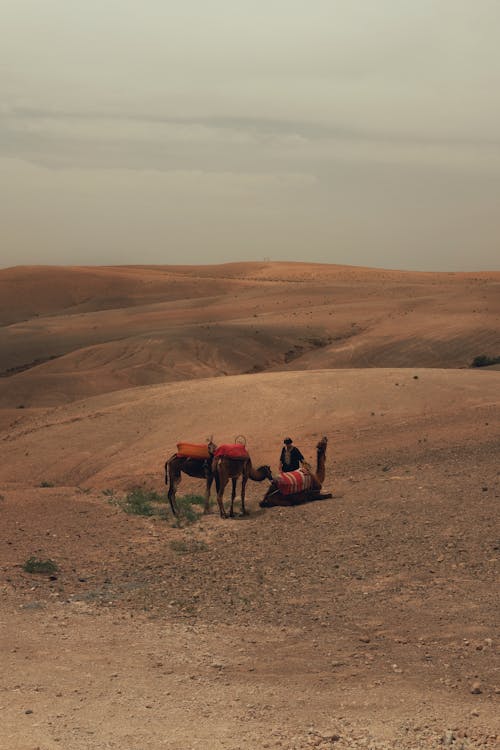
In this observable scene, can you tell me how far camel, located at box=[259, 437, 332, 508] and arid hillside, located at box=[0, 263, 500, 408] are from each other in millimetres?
20253

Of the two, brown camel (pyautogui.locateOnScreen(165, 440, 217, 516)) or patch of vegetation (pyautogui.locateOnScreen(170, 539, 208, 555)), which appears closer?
patch of vegetation (pyautogui.locateOnScreen(170, 539, 208, 555))

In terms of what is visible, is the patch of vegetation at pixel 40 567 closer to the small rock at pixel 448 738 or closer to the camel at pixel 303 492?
the camel at pixel 303 492

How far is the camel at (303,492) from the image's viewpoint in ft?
51.3

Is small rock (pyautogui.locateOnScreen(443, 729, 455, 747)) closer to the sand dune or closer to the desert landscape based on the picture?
the desert landscape

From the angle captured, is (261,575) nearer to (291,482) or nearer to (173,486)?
(291,482)

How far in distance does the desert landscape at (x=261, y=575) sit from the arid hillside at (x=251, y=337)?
9.23m

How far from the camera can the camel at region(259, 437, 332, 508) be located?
15.6 metres

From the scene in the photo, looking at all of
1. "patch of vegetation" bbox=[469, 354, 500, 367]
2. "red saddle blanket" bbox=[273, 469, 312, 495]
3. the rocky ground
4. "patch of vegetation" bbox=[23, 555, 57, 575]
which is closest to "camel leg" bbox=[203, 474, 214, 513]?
the rocky ground

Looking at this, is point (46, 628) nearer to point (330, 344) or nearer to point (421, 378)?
point (421, 378)

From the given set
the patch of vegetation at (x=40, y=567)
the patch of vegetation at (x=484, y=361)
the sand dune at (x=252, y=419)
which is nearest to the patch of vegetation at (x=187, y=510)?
the sand dune at (x=252, y=419)

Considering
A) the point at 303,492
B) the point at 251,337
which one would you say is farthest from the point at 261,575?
the point at 251,337

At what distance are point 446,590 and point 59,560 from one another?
5299 millimetres

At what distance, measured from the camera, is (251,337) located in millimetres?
44750

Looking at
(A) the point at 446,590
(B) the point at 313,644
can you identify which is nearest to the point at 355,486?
(A) the point at 446,590
